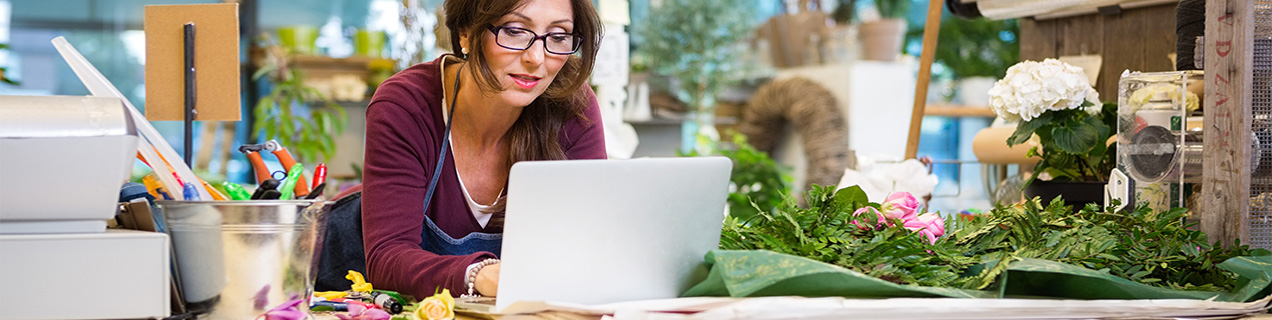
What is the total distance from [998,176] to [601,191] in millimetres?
1380

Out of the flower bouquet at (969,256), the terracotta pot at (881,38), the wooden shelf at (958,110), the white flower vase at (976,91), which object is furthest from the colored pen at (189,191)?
the white flower vase at (976,91)

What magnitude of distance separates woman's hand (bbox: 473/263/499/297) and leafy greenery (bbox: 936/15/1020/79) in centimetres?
524

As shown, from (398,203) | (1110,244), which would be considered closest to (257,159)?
(398,203)

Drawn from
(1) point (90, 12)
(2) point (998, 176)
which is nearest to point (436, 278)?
(2) point (998, 176)

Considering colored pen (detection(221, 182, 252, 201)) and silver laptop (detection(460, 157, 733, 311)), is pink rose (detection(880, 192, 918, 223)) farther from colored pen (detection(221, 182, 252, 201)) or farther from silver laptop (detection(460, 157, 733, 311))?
colored pen (detection(221, 182, 252, 201))

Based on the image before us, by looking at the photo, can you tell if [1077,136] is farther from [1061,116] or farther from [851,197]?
[851,197]

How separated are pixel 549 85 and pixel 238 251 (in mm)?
710

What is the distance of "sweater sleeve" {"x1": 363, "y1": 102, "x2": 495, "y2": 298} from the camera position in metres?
1.06

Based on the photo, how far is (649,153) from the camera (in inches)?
167

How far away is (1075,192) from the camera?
4.91 ft

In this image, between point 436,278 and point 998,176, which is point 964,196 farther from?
point 436,278

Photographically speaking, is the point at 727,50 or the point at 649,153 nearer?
the point at 649,153

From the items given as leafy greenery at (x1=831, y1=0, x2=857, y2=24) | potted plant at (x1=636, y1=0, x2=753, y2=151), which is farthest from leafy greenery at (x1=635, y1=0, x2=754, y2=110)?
leafy greenery at (x1=831, y1=0, x2=857, y2=24)

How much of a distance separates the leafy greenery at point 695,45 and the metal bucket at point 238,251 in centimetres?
445
